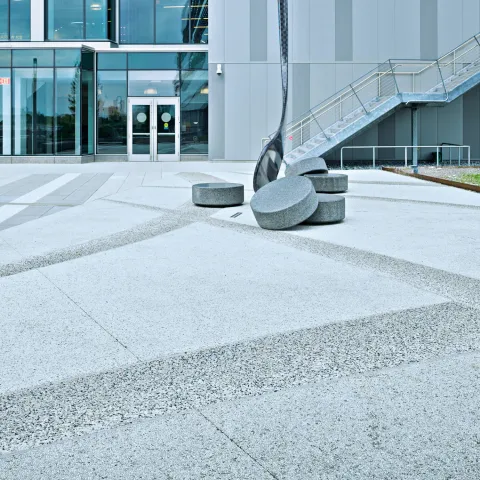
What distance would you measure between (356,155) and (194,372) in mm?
28975

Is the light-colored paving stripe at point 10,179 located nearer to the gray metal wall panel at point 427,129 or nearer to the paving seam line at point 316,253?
the paving seam line at point 316,253

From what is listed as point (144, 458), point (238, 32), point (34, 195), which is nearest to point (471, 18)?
point (238, 32)

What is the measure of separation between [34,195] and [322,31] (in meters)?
19.0

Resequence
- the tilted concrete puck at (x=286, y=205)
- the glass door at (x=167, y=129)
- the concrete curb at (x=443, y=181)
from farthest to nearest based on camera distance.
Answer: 1. the glass door at (x=167, y=129)
2. the concrete curb at (x=443, y=181)
3. the tilted concrete puck at (x=286, y=205)

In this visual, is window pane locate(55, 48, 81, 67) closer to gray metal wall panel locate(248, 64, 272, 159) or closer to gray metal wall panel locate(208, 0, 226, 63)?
gray metal wall panel locate(208, 0, 226, 63)

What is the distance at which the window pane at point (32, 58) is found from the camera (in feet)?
111

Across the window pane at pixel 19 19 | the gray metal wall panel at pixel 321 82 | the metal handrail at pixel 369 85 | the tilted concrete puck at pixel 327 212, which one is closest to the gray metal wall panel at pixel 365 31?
the metal handrail at pixel 369 85

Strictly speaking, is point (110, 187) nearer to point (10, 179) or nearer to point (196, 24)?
point (10, 179)

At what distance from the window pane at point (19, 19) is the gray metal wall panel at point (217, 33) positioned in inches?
358

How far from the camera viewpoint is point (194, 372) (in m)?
4.37

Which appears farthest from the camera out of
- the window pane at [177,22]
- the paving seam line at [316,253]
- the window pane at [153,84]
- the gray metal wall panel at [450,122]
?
the window pane at [153,84]

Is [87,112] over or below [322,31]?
below

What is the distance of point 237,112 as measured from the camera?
32125mm

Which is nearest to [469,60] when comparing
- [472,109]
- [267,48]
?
[472,109]
